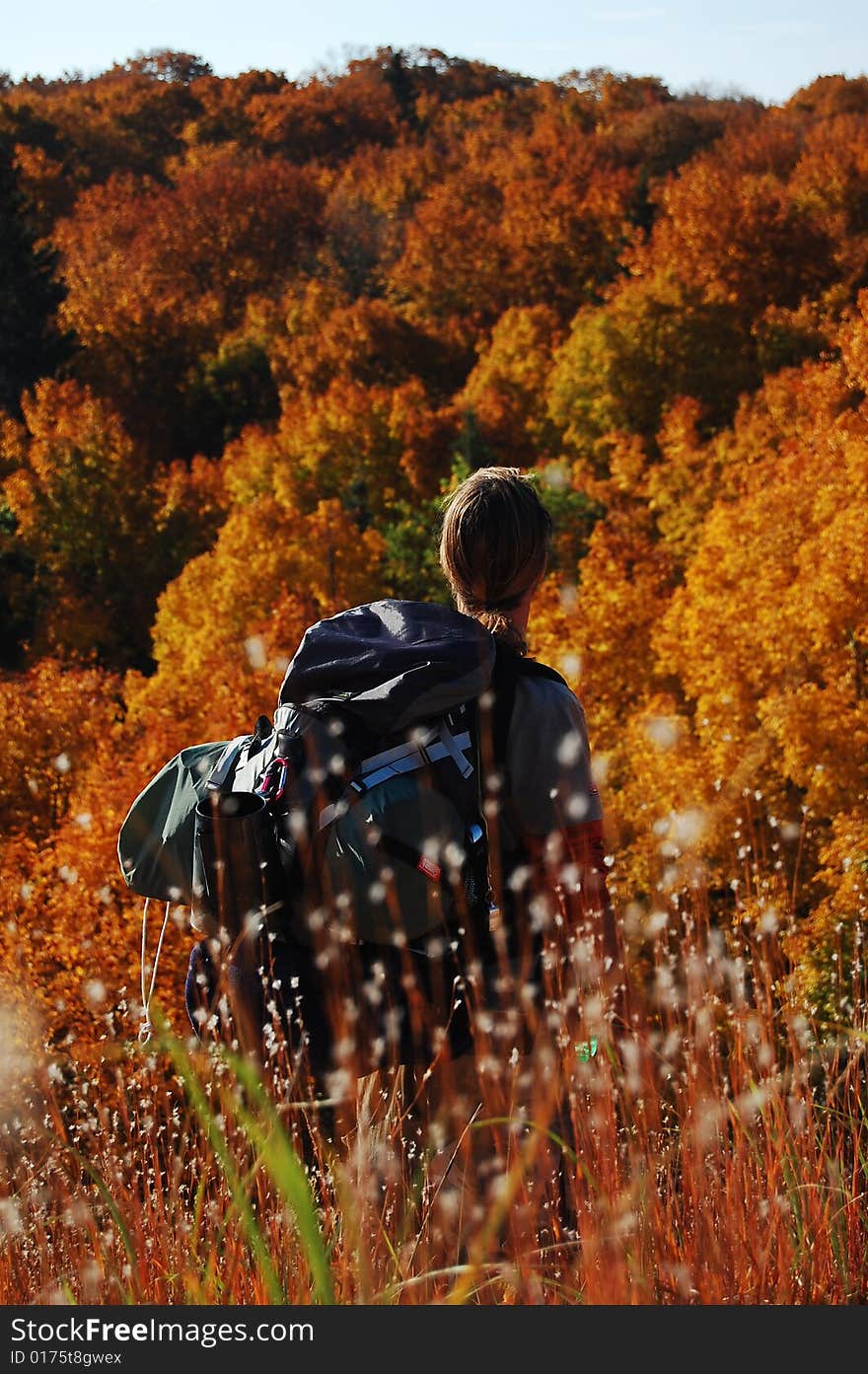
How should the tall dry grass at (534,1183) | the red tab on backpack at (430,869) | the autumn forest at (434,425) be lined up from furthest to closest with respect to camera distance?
the autumn forest at (434,425) → the red tab on backpack at (430,869) → the tall dry grass at (534,1183)

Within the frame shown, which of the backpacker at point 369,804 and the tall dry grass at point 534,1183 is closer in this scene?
the tall dry grass at point 534,1183

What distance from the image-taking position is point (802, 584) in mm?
24484

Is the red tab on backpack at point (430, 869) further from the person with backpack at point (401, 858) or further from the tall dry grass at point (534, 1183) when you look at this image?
the tall dry grass at point (534, 1183)

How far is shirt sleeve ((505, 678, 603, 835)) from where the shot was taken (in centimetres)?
236

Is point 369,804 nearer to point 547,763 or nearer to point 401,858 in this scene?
point 401,858

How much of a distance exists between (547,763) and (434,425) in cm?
4795

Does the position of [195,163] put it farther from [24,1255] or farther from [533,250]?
[24,1255]

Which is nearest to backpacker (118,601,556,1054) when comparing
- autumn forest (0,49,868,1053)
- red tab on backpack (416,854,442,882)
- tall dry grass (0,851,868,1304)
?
red tab on backpack (416,854,442,882)

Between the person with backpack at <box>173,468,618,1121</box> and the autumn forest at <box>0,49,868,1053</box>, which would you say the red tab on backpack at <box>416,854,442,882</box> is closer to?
the person with backpack at <box>173,468,618,1121</box>

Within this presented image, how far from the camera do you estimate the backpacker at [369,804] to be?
2289mm

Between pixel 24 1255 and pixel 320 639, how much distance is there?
4.42 ft

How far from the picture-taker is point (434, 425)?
4928 cm

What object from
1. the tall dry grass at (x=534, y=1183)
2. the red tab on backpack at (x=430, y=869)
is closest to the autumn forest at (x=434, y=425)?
the tall dry grass at (x=534, y=1183)

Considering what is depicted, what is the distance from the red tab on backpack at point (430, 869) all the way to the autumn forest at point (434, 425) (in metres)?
0.53
